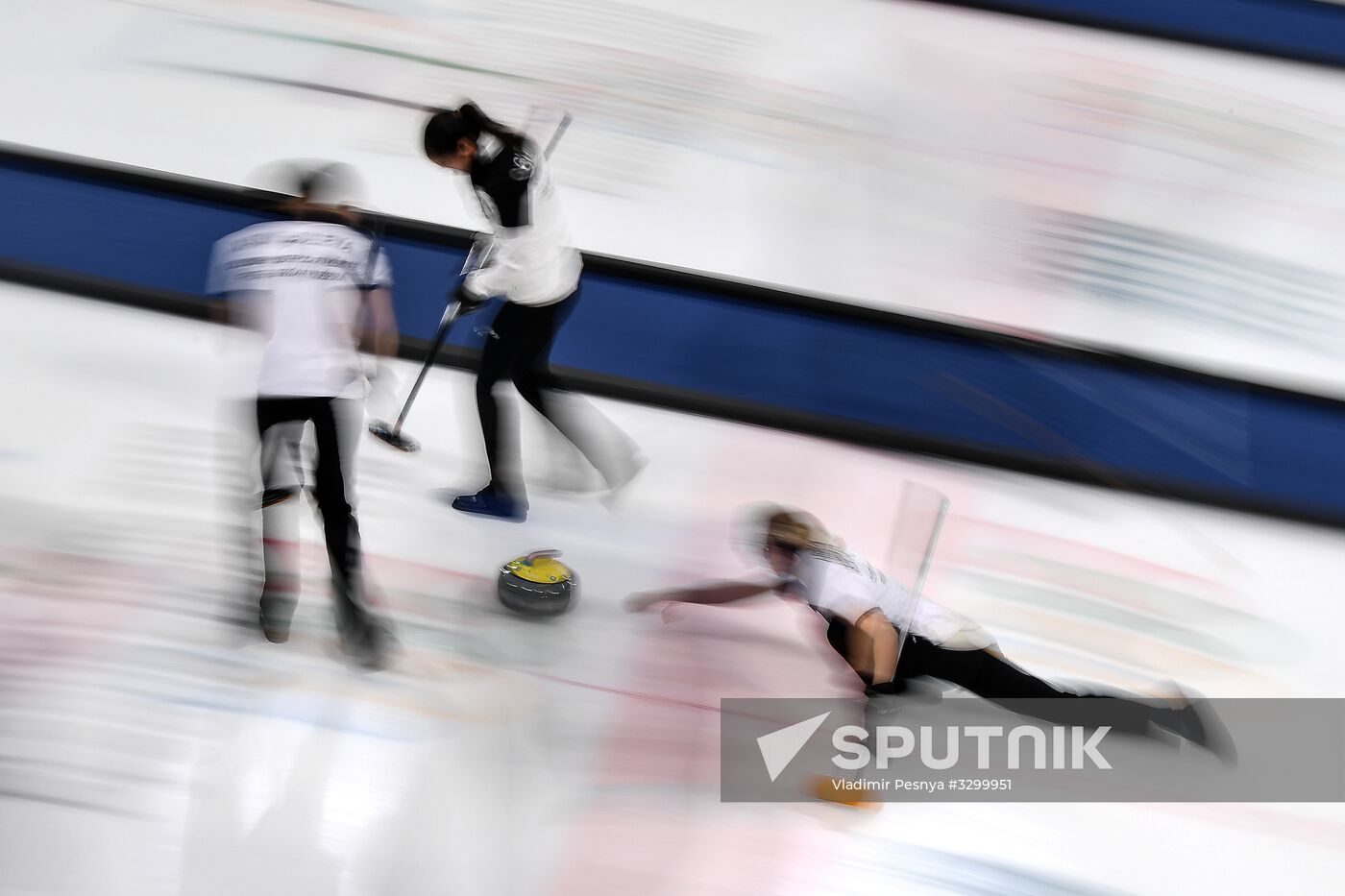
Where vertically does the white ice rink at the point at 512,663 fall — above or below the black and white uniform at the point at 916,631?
below

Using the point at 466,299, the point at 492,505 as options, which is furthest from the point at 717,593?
the point at 466,299

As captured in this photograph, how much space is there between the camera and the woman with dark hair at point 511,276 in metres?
2.82

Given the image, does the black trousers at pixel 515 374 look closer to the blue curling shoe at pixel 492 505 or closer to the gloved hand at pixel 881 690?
the blue curling shoe at pixel 492 505

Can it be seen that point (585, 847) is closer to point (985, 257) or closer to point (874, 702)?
point (874, 702)

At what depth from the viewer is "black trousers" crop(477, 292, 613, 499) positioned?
3008 millimetres

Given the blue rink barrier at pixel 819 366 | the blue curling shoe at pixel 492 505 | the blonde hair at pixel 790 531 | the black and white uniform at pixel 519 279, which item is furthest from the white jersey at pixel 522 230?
the blonde hair at pixel 790 531

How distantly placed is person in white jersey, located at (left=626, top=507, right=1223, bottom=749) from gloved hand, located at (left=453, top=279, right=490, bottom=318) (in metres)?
0.93

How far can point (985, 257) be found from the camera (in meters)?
4.31

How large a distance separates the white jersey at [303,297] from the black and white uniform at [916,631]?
115cm

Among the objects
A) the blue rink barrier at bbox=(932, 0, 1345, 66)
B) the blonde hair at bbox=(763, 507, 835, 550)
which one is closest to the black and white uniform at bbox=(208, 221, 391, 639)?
the blonde hair at bbox=(763, 507, 835, 550)

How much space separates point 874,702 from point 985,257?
2321mm

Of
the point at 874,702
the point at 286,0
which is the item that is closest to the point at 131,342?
the point at 286,0

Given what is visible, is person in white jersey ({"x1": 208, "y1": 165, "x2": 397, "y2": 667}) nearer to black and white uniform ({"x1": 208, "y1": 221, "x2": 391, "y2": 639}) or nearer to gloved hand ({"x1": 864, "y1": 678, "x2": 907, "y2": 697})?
black and white uniform ({"x1": 208, "y1": 221, "x2": 391, "y2": 639})

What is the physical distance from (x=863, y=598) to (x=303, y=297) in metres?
1.42
